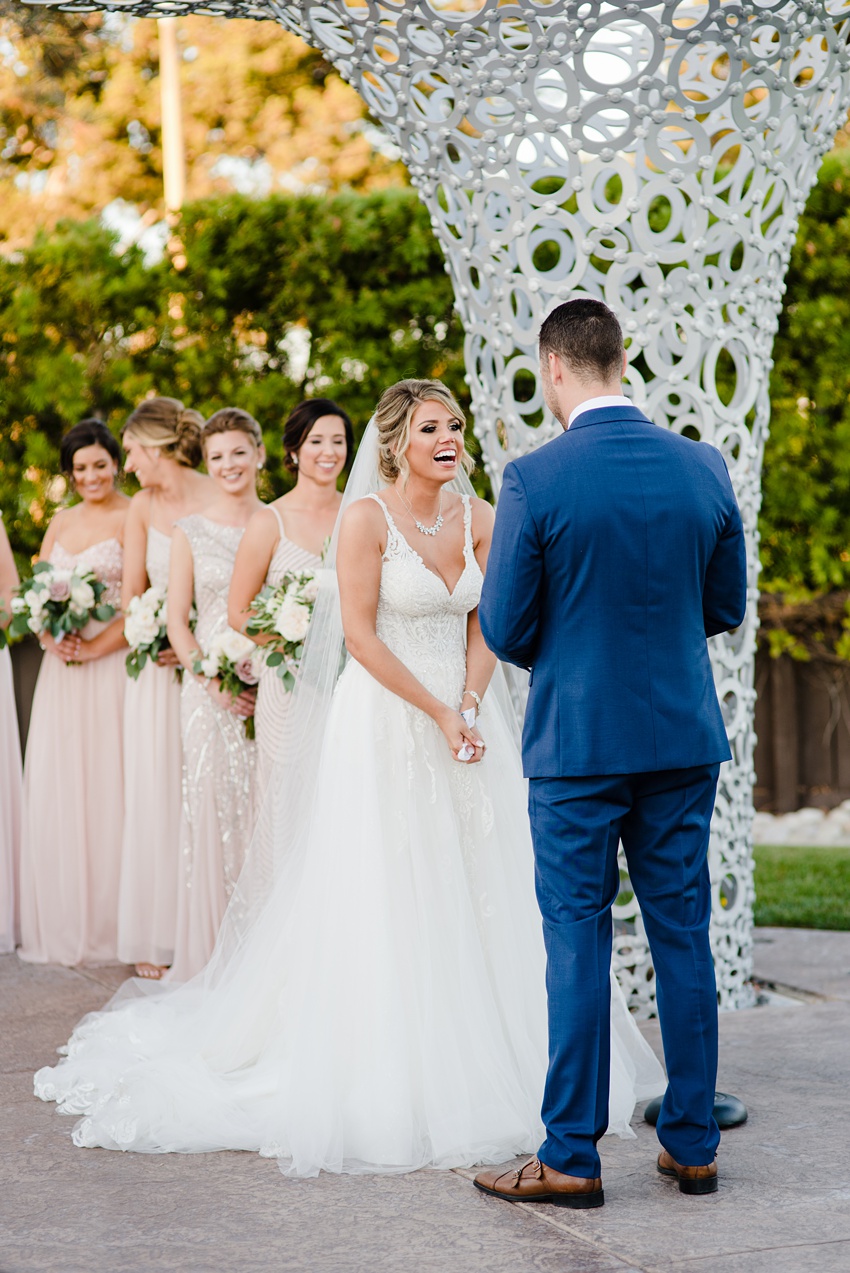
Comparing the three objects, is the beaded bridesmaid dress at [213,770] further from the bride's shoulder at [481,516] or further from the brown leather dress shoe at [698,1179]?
the brown leather dress shoe at [698,1179]

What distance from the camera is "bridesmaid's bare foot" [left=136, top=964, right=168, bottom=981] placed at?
601cm

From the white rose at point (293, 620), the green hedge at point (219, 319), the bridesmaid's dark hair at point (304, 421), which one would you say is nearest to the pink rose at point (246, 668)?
the white rose at point (293, 620)

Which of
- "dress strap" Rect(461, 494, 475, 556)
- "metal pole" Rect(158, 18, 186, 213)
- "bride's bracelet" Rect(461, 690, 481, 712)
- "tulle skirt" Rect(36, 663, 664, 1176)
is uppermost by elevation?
"metal pole" Rect(158, 18, 186, 213)

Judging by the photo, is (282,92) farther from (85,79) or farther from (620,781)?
(620,781)

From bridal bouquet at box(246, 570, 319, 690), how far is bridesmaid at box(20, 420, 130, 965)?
144cm

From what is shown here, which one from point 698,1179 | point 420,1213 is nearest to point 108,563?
point 420,1213

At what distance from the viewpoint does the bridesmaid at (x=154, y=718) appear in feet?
20.2

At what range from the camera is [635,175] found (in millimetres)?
4828

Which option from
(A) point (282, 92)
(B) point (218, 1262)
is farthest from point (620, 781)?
(A) point (282, 92)

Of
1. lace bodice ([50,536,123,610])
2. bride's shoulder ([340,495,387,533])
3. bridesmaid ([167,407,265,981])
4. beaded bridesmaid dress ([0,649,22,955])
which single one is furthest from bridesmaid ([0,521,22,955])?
bride's shoulder ([340,495,387,533])

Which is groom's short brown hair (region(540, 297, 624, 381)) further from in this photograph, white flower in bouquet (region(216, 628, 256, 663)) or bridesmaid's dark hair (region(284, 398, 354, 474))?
white flower in bouquet (region(216, 628, 256, 663))

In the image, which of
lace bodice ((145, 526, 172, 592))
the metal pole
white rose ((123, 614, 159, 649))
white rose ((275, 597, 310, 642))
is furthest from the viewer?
the metal pole

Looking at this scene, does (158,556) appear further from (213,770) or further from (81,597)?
(213,770)

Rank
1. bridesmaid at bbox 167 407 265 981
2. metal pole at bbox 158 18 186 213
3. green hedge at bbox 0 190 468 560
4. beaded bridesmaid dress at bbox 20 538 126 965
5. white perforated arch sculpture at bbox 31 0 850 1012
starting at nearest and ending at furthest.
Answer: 1. white perforated arch sculpture at bbox 31 0 850 1012
2. bridesmaid at bbox 167 407 265 981
3. beaded bridesmaid dress at bbox 20 538 126 965
4. green hedge at bbox 0 190 468 560
5. metal pole at bbox 158 18 186 213
